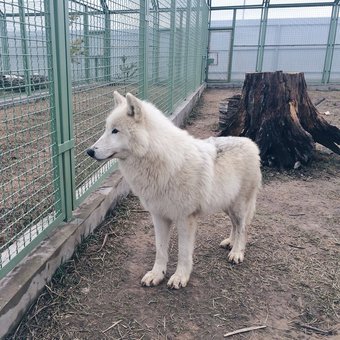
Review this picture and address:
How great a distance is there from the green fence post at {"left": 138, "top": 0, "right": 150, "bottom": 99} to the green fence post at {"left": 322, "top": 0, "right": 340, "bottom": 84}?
502 inches

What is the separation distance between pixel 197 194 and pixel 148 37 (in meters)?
2.94

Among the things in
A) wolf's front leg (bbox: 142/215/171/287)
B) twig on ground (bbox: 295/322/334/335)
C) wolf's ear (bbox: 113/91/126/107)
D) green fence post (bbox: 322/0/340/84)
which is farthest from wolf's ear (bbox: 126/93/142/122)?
green fence post (bbox: 322/0/340/84)

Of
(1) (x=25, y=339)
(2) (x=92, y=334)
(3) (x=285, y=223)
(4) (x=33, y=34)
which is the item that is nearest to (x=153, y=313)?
(2) (x=92, y=334)

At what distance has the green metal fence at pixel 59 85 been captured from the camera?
223 cm

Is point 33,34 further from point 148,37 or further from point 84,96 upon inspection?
point 148,37

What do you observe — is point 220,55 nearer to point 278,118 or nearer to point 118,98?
point 278,118

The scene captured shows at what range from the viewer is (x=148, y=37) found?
179 inches

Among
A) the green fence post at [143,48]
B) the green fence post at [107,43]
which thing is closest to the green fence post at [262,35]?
the green fence post at [143,48]

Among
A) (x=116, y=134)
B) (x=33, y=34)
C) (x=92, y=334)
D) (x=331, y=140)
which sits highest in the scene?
(x=33, y=34)

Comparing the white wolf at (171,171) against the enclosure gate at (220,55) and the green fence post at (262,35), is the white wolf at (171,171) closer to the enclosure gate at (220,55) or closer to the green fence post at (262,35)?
the green fence post at (262,35)

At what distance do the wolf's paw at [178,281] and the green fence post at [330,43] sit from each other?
14.8m

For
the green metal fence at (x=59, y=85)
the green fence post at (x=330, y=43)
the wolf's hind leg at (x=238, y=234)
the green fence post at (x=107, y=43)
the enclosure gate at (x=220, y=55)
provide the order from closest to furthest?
the green metal fence at (x=59, y=85) → the wolf's hind leg at (x=238, y=234) → the green fence post at (x=107, y=43) → the green fence post at (x=330, y=43) → the enclosure gate at (x=220, y=55)

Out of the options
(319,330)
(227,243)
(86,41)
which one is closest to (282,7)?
(86,41)

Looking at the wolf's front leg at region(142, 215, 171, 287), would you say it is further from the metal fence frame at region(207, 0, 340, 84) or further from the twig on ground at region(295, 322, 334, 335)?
the metal fence frame at region(207, 0, 340, 84)
